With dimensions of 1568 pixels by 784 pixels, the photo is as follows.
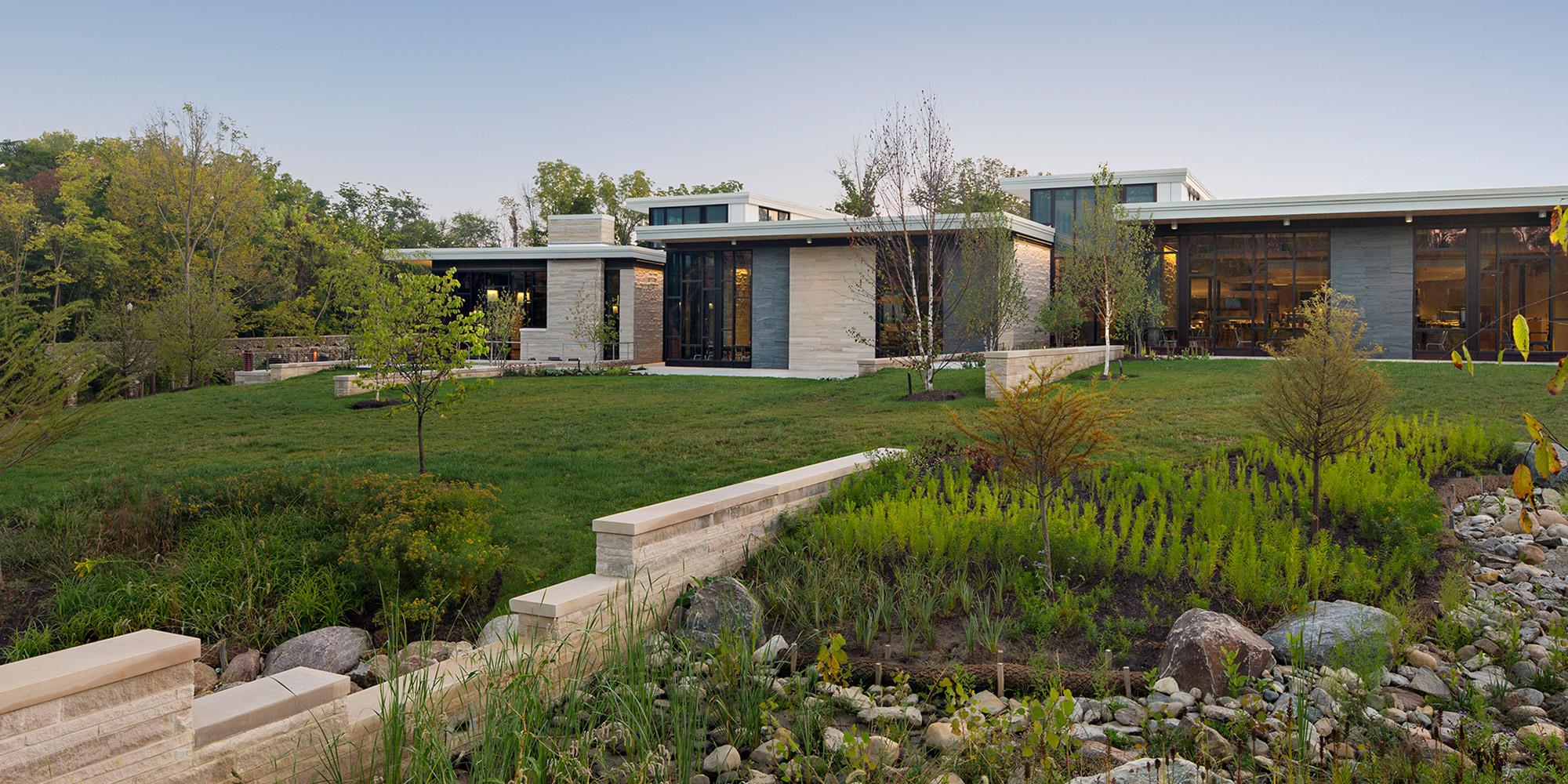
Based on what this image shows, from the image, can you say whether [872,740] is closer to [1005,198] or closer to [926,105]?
[926,105]

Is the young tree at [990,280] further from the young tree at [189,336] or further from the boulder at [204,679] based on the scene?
the young tree at [189,336]

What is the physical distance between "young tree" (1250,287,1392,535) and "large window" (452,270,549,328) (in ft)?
85.8

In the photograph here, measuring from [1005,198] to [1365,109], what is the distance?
906 inches

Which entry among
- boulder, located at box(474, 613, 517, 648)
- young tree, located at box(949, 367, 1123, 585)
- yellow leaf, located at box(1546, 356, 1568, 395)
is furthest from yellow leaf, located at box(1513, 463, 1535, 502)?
boulder, located at box(474, 613, 517, 648)

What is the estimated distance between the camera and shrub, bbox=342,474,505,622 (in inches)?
237

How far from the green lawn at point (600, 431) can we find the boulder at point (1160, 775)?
4.01m

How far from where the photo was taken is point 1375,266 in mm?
23344

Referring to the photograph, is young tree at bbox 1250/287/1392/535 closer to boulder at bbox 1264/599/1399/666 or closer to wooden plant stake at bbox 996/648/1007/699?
boulder at bbox 1264/599/1399/666

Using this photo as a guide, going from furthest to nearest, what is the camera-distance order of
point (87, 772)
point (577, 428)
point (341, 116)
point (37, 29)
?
point (341, 116), point (37, 29), point (577, 428), point (87, 772)

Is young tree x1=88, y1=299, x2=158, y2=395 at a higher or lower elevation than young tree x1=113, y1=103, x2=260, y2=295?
lower

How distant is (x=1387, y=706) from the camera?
4199 mm

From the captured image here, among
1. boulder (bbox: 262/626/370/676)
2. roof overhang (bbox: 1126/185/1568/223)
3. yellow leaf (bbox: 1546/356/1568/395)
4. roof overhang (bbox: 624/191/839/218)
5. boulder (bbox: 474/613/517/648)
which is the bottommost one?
boulder (bbox: 262/626/370/676)

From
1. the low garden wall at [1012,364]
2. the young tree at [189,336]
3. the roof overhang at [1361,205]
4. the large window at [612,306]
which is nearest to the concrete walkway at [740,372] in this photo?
the large window at [612,306]

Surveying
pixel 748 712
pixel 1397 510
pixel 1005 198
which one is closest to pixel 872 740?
pixel 748 712
